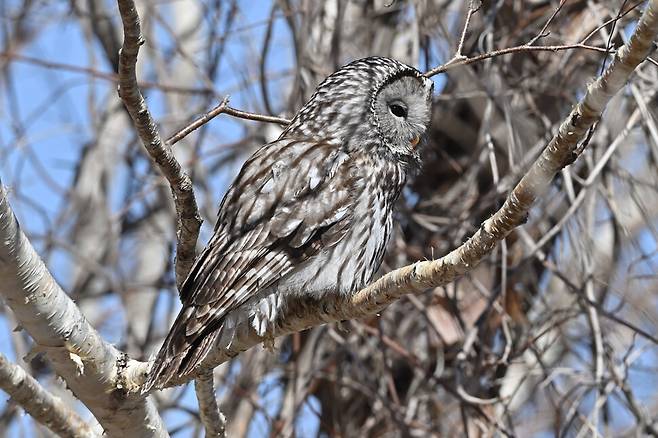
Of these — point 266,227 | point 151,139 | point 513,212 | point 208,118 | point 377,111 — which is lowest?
point 513,212

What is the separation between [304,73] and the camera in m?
4.40

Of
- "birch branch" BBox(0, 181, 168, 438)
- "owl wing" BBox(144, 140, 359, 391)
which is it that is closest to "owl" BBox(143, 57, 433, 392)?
"owl wing" BBox(144, 140, 359, 391)

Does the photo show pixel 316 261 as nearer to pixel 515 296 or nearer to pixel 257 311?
pixel 257 311

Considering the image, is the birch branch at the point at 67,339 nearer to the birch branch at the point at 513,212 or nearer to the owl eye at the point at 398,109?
the birch branch at the point at 513,212

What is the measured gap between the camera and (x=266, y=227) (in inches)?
124

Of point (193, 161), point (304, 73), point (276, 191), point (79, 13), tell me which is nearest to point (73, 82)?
point (79, 13)

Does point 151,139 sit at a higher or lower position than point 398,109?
lower

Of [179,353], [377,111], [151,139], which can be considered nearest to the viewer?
[151,139]

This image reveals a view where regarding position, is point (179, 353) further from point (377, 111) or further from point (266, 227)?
point (377, 111)

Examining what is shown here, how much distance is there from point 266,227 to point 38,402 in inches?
33.1

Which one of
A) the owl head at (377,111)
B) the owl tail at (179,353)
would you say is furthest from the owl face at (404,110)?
the owl tail at (179,353)

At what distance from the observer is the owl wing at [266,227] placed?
2934 mm

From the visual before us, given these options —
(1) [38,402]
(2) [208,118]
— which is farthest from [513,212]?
(1) [38,402]

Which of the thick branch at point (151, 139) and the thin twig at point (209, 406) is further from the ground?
the thick branch at point (151, 139)
